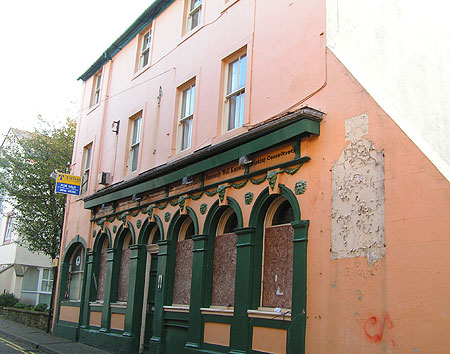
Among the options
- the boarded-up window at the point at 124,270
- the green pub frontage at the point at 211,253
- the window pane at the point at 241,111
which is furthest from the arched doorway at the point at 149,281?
the window pane at the point at 241,111

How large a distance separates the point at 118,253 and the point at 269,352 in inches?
304

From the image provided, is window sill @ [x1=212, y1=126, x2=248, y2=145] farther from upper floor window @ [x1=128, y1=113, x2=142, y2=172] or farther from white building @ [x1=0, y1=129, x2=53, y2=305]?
white building @ [x1=0, y1=129, x2=53, y2=305]

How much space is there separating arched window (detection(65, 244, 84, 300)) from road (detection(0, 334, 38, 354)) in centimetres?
236

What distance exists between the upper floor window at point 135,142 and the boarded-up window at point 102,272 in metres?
2.83

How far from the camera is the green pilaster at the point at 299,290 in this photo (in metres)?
8.20

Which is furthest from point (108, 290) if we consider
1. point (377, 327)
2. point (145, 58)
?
point (377, 327)

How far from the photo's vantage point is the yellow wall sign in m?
17.8

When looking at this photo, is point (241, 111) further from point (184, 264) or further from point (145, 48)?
point (145, 48)

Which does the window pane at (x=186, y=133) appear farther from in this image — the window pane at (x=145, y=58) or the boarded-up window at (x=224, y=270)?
the window pane at (x=145, y=58)

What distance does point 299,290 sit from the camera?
8.45m

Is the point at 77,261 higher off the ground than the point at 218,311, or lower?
higher

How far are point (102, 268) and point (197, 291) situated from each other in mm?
6449

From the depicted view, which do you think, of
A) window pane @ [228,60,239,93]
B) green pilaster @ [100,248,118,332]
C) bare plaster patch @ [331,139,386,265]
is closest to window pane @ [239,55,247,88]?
window pane @ [228,60,239,93]

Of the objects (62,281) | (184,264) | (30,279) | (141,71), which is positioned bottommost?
(62,281)
